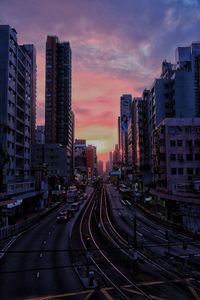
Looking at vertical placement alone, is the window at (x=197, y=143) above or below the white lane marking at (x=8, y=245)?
above

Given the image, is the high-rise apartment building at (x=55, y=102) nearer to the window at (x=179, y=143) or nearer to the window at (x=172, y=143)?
the window at (x=172, y=143)

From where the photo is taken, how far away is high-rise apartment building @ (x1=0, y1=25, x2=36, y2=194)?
73.6m

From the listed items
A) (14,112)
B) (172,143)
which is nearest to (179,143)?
(172,143)

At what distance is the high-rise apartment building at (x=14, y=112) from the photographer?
2897 inches

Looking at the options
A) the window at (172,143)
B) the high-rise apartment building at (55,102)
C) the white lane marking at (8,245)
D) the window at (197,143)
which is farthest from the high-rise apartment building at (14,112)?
the high-rise apartment building at (55,102)

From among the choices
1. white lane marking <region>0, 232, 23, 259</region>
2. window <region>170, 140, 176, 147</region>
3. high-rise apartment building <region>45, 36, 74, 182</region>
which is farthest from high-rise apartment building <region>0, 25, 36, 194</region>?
high-rise apartment building <region>45, 36, 74, 182</region>

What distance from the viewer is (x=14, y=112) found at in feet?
263

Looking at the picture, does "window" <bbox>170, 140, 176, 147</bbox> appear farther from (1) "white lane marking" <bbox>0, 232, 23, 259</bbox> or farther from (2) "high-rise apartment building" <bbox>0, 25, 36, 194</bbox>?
(1) "white lane marking" <bbox>0, 232, 23, 259</bbox>

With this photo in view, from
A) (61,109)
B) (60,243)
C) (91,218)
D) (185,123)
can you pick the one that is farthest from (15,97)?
(61,109)

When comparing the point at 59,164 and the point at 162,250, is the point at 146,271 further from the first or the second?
the point at 59,164

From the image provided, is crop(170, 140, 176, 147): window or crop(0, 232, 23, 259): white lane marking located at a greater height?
crop(170, 140, 176, 147): window

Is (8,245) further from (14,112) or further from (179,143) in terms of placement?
(179,143)

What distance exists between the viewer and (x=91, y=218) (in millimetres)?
71000

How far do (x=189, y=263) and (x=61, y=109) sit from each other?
550 feet
